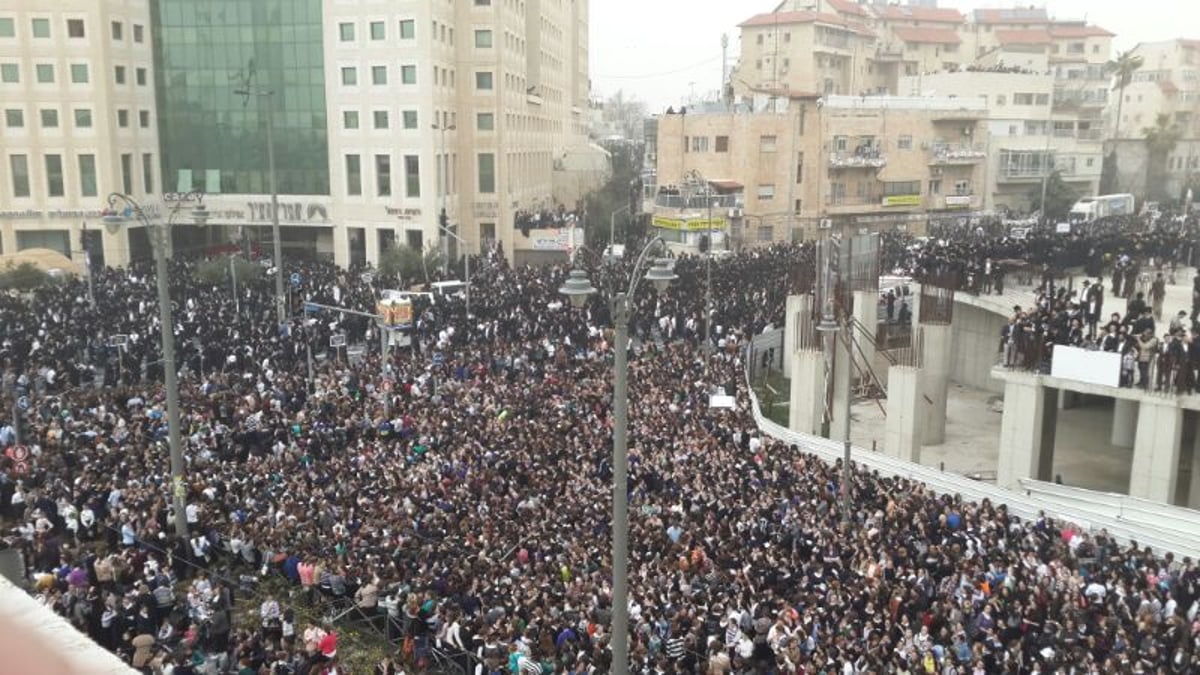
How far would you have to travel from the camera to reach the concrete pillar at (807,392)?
24.5 meters

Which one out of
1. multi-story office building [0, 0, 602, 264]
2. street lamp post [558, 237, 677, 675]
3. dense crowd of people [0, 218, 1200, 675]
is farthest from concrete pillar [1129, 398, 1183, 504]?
multi-story office building [0, 0, 602, 264]

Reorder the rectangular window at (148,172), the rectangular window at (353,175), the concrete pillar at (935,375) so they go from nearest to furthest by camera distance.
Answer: the concrete pillar at (935,375), the rectangular window at (353,175), the rectangular window at (148,172)

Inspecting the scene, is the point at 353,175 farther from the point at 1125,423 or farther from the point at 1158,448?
the point at 1158,448

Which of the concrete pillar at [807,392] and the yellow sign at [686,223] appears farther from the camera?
the yellow sign at [686,223]

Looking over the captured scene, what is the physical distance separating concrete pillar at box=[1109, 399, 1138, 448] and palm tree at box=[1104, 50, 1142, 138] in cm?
6380

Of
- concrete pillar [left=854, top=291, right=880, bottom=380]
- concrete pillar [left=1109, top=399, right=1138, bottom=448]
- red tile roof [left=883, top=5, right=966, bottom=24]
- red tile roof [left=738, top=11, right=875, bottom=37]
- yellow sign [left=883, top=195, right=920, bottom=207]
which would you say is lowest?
concrete pillar [left=1109, top=399, right=1138, bottom=448]

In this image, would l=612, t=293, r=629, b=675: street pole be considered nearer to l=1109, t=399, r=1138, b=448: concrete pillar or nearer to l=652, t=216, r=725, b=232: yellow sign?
l=1109, t=399, r=1138, b=448: concrete pillar

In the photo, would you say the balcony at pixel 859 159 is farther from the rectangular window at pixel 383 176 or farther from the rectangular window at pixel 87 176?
the rectangular window at pixel 87 176

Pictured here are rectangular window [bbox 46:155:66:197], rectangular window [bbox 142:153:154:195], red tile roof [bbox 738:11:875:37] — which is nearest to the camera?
rectangular window [bbox 46:155:66:197]

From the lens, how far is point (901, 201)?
6375 centimetres

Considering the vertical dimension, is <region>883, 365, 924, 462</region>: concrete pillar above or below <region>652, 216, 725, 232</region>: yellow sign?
below

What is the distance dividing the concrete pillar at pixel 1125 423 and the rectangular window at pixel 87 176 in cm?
4741

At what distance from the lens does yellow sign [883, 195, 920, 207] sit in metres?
63.4

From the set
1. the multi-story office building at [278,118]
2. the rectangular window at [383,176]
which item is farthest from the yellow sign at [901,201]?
the rectangular window at [383,176]
